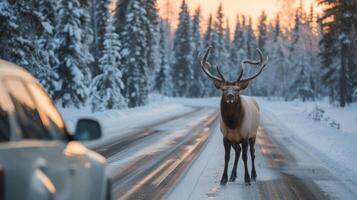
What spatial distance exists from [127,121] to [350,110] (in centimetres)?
2143

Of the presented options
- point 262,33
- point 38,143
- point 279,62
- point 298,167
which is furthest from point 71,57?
point 262,33

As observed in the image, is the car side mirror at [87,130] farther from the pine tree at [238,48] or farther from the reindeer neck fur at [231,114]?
the pine tree at [238,48]

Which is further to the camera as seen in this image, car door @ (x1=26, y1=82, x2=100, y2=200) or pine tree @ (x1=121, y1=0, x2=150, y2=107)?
pine tree @ (x1=121, y1=0, x2=150, y2=107)

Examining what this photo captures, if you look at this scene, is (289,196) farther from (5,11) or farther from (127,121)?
(127,121)

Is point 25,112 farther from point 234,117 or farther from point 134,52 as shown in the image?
point 134,52

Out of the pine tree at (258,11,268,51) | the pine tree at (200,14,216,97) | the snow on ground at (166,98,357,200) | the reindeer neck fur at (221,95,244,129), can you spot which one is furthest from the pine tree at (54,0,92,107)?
the pine tree at (258,11,268,51)

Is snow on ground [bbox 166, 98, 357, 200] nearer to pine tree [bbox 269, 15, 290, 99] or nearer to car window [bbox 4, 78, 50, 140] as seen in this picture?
car window [bbox 4, 78, 50, 140]

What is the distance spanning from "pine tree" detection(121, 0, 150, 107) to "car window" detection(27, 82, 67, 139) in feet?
143

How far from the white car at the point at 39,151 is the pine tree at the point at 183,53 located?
281ft

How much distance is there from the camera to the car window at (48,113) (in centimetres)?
391

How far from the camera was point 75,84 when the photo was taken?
33594mm

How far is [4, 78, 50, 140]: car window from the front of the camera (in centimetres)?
339

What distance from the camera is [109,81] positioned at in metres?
41.0

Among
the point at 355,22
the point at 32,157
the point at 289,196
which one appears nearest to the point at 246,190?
the point at 289,196
